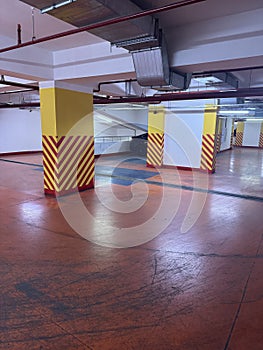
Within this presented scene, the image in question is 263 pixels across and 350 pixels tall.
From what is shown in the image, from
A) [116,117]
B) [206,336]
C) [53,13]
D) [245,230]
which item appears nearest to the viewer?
[206,336]

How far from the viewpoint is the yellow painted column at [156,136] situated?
9.19m

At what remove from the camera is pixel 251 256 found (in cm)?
313

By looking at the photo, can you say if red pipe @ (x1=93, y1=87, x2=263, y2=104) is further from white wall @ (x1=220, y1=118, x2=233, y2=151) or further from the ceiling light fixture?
white wall @ (x1=220, y1=118, x2=233, y2=151)

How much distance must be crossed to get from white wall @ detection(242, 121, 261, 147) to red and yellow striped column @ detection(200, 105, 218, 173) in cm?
1096

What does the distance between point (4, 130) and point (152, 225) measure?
9.55 m

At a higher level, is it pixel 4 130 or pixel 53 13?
pixel 53 13

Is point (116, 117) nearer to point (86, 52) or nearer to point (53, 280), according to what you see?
point (86, 52)

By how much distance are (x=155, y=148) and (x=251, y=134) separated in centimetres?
1179

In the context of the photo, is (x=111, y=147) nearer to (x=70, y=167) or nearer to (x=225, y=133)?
(x=225, y=133)

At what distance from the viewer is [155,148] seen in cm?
946

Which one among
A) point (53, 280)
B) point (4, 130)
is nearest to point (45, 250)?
point (53, 280)

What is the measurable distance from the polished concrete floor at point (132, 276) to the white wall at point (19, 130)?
6.83 meters

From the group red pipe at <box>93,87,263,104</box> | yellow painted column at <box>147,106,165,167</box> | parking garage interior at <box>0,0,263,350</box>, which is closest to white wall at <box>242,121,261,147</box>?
yellow painted column at <box>147,106,165,167</box>

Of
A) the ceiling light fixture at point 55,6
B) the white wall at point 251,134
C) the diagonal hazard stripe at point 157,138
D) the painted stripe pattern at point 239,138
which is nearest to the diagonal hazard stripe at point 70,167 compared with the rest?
the ceiling light fixture at point 55,6
